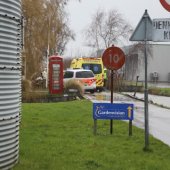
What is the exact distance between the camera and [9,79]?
8.05m

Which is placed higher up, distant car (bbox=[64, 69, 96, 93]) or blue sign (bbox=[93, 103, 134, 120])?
distant car (bbox=[64, 69, 96, 93])

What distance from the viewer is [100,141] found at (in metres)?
11.9

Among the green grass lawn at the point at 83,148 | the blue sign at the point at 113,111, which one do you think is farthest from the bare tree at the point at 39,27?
the blue sign at the point at 113,111

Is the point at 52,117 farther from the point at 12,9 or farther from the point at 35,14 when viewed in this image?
the point at 35,14

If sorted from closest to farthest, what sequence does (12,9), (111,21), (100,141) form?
(12,9) → (100,141) → (111,21)

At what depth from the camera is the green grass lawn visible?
8.95 meters

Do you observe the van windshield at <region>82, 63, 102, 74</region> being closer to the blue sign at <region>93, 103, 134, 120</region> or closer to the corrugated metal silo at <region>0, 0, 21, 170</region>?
the blue sign at <region>93, 103, 134, 120</region>

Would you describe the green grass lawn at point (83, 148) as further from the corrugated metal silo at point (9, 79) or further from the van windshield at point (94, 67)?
the van windshield at point (94, 67)

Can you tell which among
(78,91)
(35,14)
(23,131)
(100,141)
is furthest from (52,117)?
(35,14)

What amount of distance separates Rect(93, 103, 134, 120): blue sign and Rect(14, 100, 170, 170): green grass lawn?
1.49 ft

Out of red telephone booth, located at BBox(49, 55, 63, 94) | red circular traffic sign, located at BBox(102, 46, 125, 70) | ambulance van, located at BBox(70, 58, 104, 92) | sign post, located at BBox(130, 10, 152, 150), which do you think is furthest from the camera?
ambulance van, located at BBox(70, 58, 104, 92)

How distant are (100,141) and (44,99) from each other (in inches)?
630

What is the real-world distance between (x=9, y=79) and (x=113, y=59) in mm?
5810

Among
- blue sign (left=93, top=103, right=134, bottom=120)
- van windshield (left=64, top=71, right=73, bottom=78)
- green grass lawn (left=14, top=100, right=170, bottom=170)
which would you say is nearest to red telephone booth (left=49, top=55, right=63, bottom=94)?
van windshield (left=64, top=71, right=73, bottom=78)
